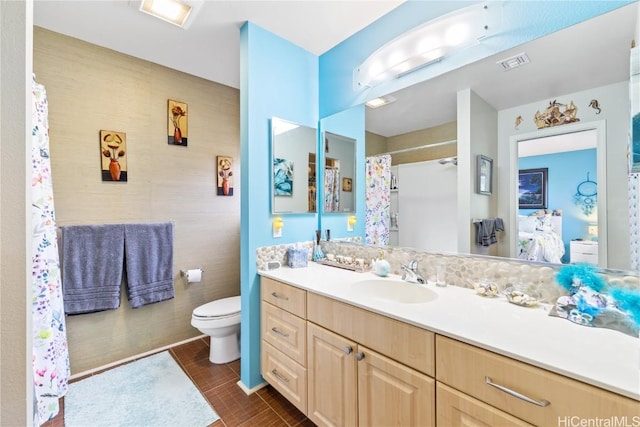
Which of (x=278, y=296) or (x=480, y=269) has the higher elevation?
(x=480, y=269)

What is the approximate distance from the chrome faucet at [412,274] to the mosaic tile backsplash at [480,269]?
53 mm

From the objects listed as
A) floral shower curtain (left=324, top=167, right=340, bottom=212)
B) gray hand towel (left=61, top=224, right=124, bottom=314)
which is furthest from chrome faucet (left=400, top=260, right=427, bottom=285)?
gray hand towel (left=61, top=224, right=124, bottom=314)

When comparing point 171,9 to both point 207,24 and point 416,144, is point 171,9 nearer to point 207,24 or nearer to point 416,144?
point 207,24

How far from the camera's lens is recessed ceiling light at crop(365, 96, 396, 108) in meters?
1.73

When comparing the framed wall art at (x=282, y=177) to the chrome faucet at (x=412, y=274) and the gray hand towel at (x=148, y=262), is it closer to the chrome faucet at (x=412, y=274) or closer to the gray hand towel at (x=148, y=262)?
the chrome faucet at (x=412, y=274)

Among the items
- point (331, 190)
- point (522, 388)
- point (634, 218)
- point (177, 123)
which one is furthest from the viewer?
point (177, 123)

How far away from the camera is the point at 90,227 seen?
6.32ft

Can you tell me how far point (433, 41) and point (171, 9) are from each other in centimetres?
161

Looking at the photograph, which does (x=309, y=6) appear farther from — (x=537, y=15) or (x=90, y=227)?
(x=90, y=227)

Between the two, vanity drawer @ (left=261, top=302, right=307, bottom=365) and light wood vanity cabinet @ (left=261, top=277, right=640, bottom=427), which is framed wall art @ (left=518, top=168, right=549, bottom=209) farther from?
vanity drawer @ (left=261, top=302, right=307, bottom=365)

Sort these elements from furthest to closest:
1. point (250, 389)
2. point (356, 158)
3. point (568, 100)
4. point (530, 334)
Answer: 1. point (356, 158)
2. point (250, 389)
3. point (568, 100)
4. point (530, 334)

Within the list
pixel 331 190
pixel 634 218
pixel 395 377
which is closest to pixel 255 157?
pixel 331 190

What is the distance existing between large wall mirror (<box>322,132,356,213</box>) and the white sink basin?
705 millimetres

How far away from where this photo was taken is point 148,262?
85.2 inches
